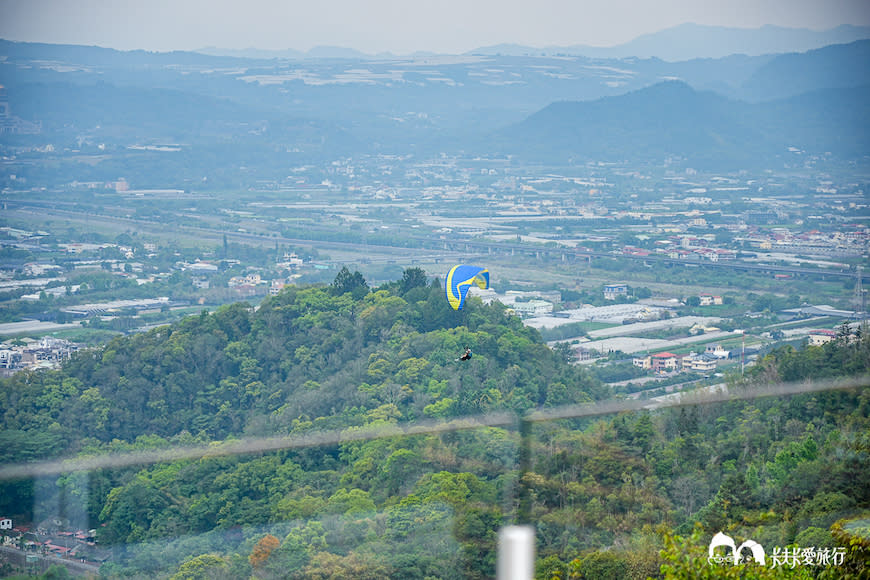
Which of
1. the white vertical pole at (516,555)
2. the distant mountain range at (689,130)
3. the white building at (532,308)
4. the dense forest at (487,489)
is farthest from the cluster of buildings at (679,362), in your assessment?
the distant mountain range at (689,130)

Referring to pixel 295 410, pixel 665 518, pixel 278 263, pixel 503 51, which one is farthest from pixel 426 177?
pixel 665 518

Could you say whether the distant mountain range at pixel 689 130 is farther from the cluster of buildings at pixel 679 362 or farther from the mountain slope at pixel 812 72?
the cluster of buildings at pixel 679 362

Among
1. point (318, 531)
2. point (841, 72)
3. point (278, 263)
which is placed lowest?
point (278, 263)

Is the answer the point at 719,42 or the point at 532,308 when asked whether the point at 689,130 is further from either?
the point at 532,308

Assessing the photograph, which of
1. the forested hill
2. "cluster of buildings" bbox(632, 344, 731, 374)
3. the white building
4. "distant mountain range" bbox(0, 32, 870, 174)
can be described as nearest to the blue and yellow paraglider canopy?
the forested hill

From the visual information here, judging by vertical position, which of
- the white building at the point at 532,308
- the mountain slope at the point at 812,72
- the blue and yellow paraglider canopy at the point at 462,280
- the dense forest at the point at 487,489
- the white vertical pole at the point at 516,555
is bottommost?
the white building at the point at 532,308

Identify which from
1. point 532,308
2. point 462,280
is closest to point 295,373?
point 462,280

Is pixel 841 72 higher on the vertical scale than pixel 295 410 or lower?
higher

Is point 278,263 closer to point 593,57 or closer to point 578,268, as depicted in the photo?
point 578,268
